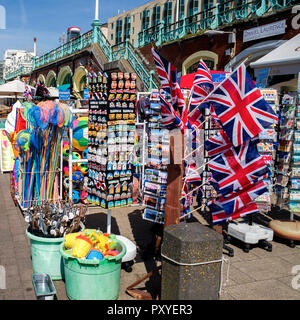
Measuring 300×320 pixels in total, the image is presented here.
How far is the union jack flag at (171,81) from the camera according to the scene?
3934mm

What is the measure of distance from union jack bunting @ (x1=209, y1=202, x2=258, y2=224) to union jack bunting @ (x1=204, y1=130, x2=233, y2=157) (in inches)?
27.4

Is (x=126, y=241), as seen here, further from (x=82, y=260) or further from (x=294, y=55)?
(x=294, y=55)

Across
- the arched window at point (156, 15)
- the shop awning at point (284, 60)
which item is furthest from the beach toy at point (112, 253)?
the arched window at point (156, 15)

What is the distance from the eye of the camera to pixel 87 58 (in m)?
20.5

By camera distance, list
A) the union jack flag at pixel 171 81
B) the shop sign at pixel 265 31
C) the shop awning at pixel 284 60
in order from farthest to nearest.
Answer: the shop sign at pixel 265 31, the shop awning at pixel 284 60, the union jack flag at pixel 171 81

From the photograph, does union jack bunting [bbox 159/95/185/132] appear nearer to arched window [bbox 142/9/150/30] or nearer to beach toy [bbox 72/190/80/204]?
beach toy [bbox 72/190/80/204]

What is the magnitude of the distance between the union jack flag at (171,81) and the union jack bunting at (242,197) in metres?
1.13

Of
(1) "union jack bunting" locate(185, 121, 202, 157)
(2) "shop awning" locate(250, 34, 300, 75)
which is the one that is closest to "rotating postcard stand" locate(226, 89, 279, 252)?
(2) "shop awning" locate(250, 34, 300, 75)

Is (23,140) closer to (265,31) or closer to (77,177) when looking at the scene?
(77,177)

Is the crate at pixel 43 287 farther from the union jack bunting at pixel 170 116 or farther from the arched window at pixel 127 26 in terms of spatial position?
the arched window at pixel 127 26

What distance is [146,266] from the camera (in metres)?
5.12

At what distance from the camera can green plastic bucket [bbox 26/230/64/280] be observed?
4.44 metres
